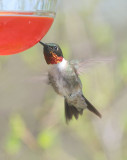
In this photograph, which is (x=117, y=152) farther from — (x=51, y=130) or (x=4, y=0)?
(x=4, y=0)

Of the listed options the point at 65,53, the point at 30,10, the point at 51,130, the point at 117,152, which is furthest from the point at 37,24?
the point at 117,152

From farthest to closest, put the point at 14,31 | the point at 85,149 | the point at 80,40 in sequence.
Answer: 1. the point at 85,149
2. the point at 80,40
3. the point at 14,31

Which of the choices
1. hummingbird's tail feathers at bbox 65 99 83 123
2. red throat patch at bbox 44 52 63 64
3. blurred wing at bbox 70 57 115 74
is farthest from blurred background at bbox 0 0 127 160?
red throat patch at bbox 44 52 63 64

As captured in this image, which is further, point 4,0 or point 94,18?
point 94,18

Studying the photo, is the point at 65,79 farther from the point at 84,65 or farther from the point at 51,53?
the point at 51,53

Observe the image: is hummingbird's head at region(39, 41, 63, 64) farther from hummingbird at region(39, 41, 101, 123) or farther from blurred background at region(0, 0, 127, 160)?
blurred background at region(0, 0, 127, 160)

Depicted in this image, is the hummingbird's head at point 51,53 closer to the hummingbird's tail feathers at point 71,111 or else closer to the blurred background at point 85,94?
the hummingbird's tail feathers at point 71,111
